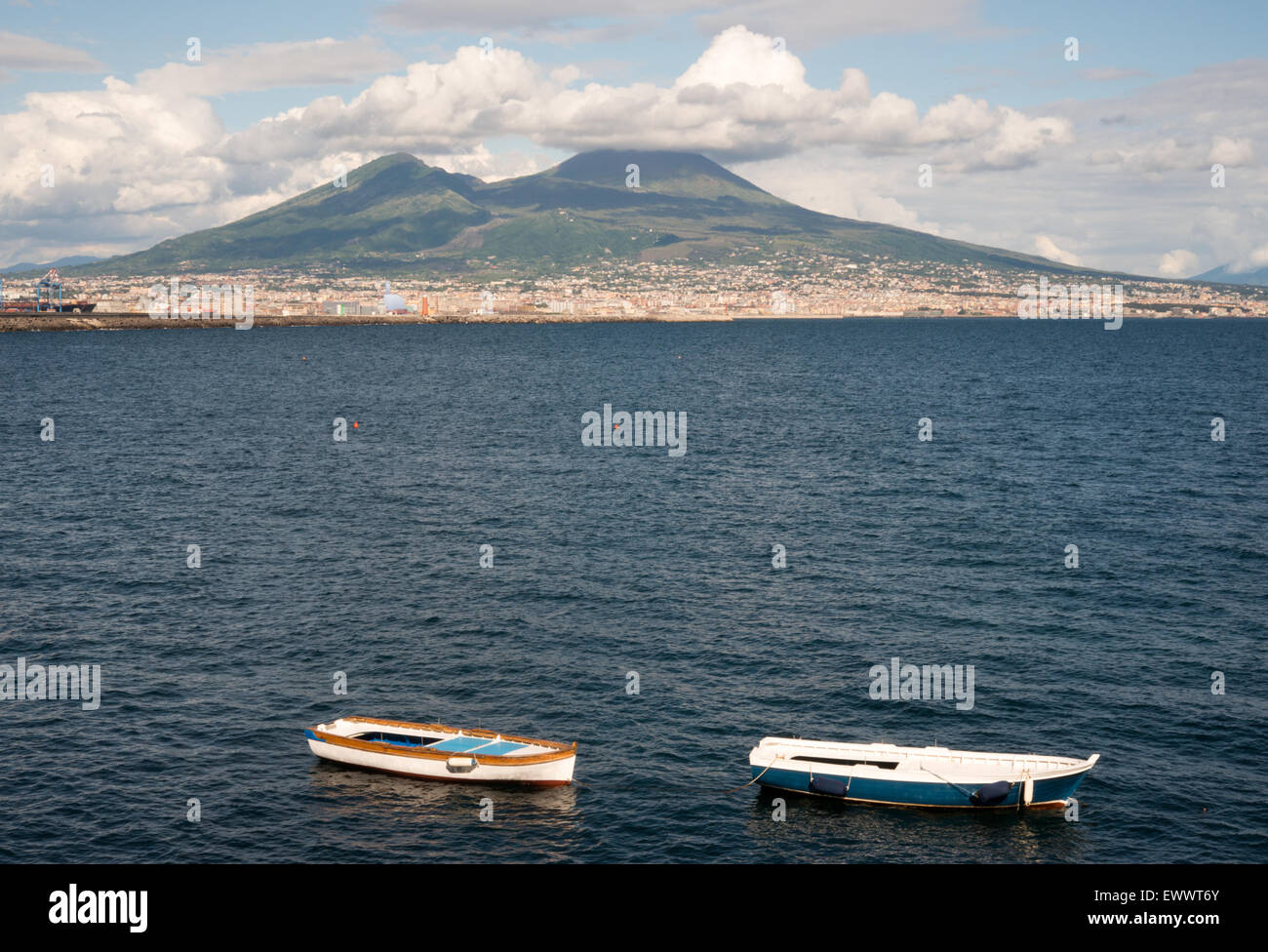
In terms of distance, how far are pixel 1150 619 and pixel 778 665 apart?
26.5 metres

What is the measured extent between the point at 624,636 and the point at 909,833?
2479cm

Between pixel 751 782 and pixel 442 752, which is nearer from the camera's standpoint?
pixel 751 782

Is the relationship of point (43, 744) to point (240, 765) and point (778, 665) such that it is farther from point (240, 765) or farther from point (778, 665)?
point (778, 665)

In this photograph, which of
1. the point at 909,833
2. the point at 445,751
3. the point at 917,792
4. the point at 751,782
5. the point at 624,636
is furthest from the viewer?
the point at 624,636

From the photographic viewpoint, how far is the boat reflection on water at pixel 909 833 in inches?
1741

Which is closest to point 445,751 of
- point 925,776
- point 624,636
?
point 624,636

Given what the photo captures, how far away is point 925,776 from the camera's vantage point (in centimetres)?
4794

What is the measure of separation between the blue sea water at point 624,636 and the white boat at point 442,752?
3.39 ft

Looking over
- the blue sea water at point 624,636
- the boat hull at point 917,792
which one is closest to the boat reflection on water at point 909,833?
the blue sea water at point 624,636

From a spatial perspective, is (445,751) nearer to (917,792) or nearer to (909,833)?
(909,833)

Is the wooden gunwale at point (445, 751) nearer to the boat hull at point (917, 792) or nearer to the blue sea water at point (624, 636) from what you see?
the blue sea water at point (624, 636)

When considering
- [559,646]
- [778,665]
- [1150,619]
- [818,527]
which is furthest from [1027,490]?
[559,646]

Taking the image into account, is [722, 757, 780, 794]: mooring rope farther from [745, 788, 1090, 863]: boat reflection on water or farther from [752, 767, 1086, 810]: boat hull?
[745, 788, 1090, 863]: boat reflection on water
